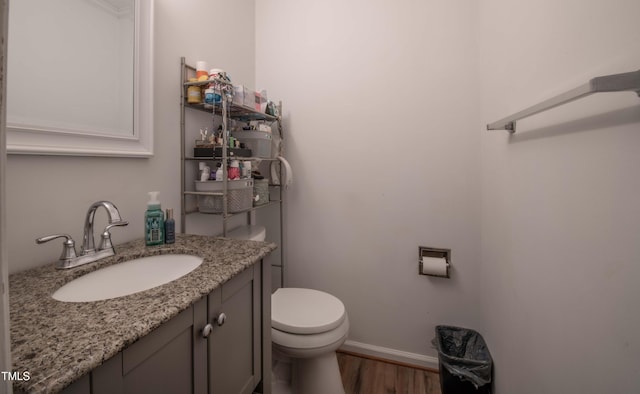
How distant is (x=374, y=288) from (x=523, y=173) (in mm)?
1068

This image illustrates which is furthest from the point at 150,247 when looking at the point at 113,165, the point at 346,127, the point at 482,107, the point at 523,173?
the point at 482,107

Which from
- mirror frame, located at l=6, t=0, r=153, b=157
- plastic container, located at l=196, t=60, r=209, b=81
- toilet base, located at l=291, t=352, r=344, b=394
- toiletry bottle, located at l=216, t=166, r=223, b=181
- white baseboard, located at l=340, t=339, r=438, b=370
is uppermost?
plastic container, located at l=196, t=60, r=209, b=81

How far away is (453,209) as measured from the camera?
1.55m

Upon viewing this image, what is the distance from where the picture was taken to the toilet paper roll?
1.53 meters

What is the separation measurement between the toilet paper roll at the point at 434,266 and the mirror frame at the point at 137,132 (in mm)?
1479

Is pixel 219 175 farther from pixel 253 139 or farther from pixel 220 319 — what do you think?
pixel 220 319

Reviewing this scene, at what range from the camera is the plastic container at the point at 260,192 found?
1.54 metres

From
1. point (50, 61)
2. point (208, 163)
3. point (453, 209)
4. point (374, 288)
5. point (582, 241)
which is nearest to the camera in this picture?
point (582, 241)

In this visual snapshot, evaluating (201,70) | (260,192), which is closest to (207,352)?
(260,192)

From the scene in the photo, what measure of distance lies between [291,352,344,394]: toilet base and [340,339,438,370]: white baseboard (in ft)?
1.43

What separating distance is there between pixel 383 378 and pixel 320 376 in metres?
0.48

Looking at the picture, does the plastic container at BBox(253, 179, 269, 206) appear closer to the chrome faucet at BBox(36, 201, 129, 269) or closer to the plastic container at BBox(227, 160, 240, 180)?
the plastic container at BBox(227, 160, 240, 180)

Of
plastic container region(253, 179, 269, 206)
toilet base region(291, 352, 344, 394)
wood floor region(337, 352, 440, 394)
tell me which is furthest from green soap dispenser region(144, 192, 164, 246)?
wood floor region(337, 352, 440, 394)

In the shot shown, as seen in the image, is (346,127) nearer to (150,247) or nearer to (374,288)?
(374,288)
